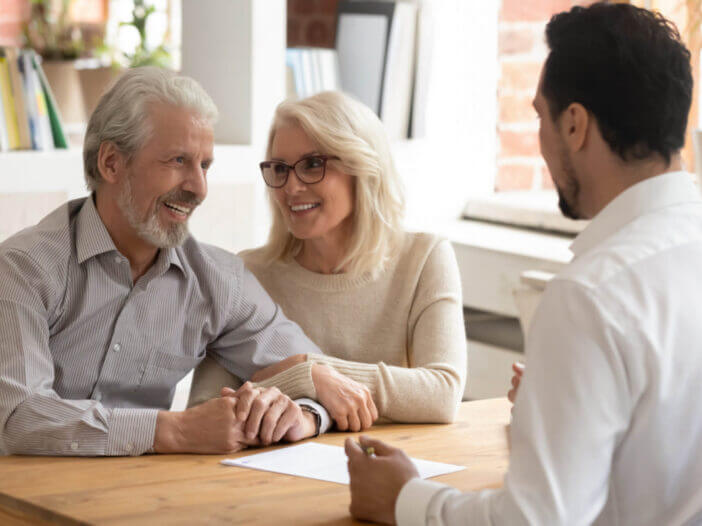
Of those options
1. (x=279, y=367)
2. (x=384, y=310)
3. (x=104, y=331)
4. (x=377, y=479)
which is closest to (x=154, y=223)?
(x=104, y=331)

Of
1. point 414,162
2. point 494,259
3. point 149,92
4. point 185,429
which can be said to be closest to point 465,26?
point 414,162

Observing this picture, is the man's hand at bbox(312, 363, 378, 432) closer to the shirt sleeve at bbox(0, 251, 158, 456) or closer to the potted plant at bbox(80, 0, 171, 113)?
the shirt sleeve at bbox(0, 251, 158, 456)

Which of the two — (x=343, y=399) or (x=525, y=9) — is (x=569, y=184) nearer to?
(x=343, y=399)

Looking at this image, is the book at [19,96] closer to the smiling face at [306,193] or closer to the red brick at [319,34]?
the smiling face at [306,193]

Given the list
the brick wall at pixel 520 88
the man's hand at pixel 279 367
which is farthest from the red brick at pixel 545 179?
the man's hand at pixel 279 367

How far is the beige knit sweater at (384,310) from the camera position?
2.32 m

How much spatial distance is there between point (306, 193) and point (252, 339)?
38 cm

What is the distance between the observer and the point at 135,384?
7.14 ft

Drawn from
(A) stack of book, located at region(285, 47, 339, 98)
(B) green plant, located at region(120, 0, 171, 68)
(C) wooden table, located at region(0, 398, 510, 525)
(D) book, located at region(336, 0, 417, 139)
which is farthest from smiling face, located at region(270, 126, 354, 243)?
(B) green plant, located at region(120, 0, 171, 68)

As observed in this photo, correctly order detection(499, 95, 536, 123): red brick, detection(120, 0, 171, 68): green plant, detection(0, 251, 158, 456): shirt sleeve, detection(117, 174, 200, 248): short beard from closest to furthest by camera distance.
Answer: detection(0, 251, 158, 456): shirt sleeve, detection(117, 174, 200, 248): short beard, detection(499, 95, 536, 123): red brick, detection(120, 0, 171, 68): green plant

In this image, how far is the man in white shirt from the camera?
1.15m

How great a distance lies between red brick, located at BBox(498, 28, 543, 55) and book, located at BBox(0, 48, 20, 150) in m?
1.93

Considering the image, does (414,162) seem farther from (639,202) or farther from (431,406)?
(639,202)

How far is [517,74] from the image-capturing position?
422cm
